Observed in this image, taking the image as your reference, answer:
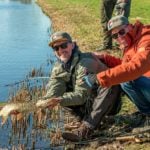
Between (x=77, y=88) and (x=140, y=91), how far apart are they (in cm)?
87

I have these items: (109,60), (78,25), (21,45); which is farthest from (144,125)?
(78,25)

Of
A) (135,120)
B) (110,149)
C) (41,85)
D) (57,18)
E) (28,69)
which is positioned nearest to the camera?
(110,149)

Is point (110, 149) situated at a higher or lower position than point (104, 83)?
lower

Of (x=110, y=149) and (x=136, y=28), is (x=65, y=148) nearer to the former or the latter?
(x=110, y=149)

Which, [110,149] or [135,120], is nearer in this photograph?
[110,149]

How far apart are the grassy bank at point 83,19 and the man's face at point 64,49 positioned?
7364 millimetres

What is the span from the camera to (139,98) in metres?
6.89

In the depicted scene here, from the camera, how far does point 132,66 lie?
616 cm

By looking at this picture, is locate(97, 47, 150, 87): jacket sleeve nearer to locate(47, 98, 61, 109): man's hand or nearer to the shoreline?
locate(47, 98, 61, 109): man's hand

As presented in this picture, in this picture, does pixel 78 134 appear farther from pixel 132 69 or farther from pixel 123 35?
pixel 123 35

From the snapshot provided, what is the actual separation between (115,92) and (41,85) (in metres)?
3.29

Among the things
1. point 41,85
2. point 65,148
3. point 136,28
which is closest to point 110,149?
point 65,148

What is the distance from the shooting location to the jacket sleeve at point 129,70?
6164 millimetres

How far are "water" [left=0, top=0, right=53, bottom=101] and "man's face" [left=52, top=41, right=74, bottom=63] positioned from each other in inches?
128
